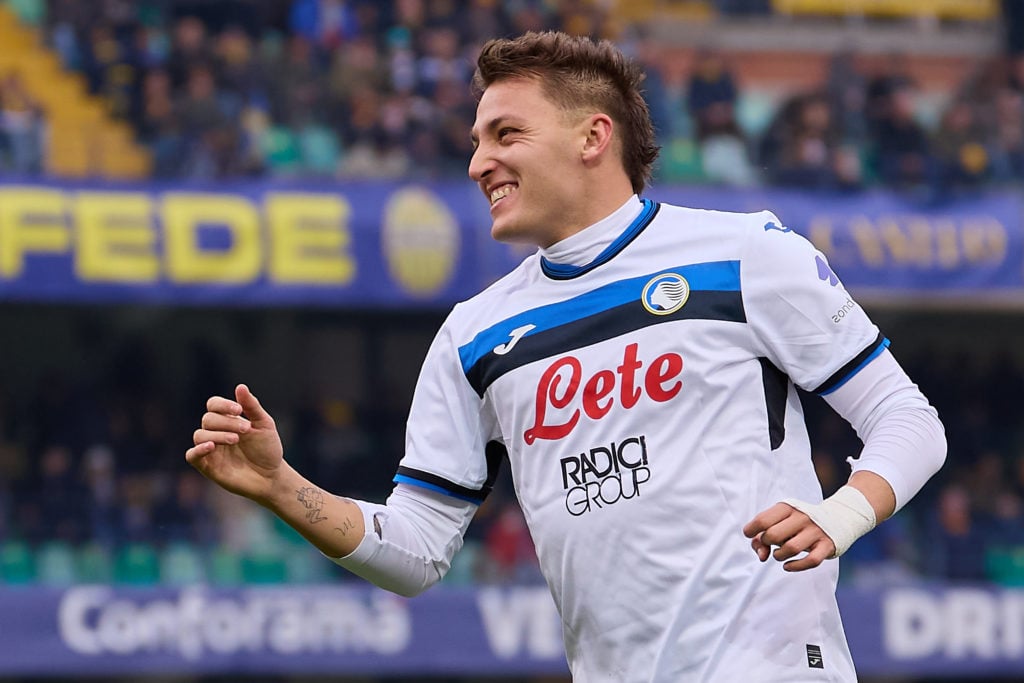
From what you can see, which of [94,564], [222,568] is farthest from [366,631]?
[94,564]

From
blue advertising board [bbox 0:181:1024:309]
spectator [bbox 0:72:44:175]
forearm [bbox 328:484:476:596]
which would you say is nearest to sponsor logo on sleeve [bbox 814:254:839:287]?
forearm [bbox 328:484:476:596]

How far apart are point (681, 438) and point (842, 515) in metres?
0.41

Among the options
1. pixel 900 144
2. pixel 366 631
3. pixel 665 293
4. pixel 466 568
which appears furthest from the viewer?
pixel 900 144

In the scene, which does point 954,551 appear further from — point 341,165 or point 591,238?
point 591,238

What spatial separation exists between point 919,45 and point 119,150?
9608 millimetres

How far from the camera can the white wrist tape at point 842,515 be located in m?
3.22

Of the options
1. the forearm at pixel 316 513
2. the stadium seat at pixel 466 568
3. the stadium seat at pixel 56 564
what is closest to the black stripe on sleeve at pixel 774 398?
the forearm at pixel 316 513

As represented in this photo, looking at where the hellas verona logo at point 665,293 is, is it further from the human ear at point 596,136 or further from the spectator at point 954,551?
the spectator at point 954,551

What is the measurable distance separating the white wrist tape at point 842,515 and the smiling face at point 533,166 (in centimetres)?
90

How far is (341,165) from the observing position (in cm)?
1484

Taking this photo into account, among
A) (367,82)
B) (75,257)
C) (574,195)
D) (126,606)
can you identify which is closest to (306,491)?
(574,195)

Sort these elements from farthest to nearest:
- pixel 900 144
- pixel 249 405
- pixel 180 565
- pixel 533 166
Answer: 1. pixel 900 144
2. pixel 180 565
3. pixel 533 166
4. pixel 249 405

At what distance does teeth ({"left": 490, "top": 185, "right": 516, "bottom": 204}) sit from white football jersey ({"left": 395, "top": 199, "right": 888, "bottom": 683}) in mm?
256

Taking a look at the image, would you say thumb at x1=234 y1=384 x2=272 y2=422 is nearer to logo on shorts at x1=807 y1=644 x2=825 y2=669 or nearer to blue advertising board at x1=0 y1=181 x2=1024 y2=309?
logo on shorts at x1=807 y1=644 x2=825 y2=669
